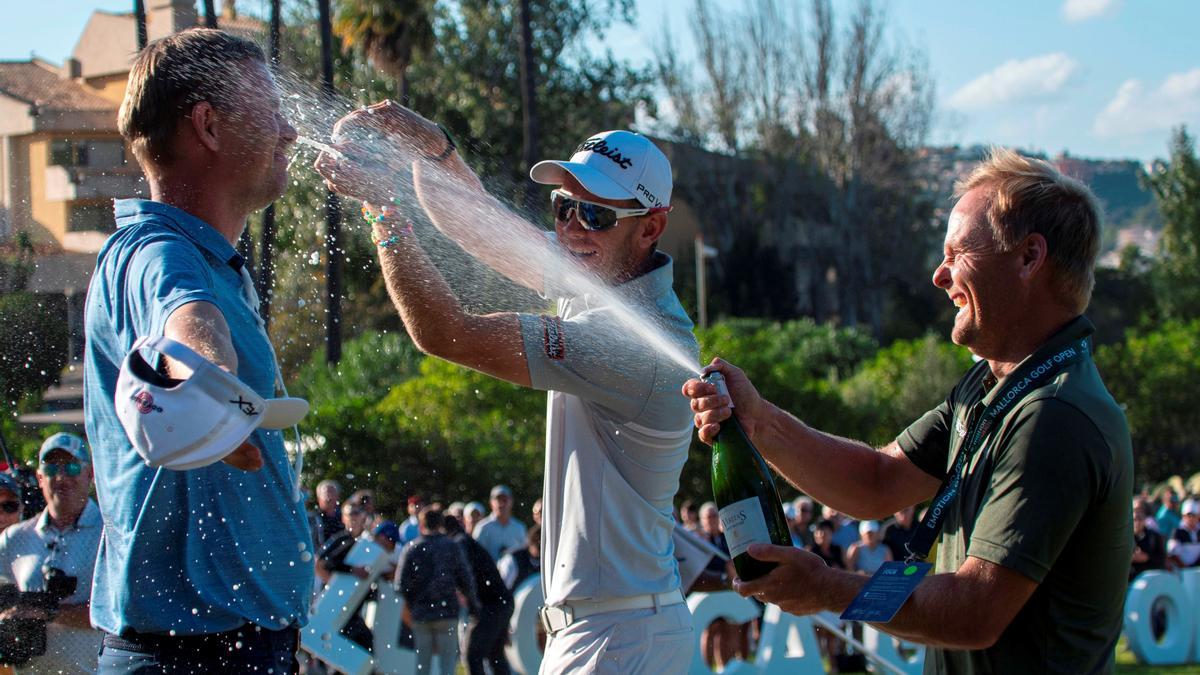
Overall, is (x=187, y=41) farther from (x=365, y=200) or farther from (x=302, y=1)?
(x=302, y=1)

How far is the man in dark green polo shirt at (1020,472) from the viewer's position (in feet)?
8.72

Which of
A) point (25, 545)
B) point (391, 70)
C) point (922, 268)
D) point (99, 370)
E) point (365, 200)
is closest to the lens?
point (99, 370)

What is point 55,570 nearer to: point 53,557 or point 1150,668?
point 53,557

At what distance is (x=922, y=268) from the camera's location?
5766 centimetres

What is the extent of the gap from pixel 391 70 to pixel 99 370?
76.5 ft

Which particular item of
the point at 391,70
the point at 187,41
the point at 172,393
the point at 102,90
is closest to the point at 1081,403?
the point at 172,393

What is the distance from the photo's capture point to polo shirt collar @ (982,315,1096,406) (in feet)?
9.45

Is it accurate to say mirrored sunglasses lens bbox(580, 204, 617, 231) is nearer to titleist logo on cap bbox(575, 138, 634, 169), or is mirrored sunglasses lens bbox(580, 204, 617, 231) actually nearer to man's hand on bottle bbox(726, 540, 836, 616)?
titleist logo on cap bbox(575, 138, 634, 169)

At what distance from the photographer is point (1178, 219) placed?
187ft

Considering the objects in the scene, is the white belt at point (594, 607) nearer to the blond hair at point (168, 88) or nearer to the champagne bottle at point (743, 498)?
the champagne bottle at point (743, 498)

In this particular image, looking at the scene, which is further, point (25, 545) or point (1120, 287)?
point (1120, 287)

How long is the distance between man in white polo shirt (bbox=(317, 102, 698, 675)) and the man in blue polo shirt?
0.69 meters

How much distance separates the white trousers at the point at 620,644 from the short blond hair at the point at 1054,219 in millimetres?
1470

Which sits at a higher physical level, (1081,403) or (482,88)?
(482,88)
